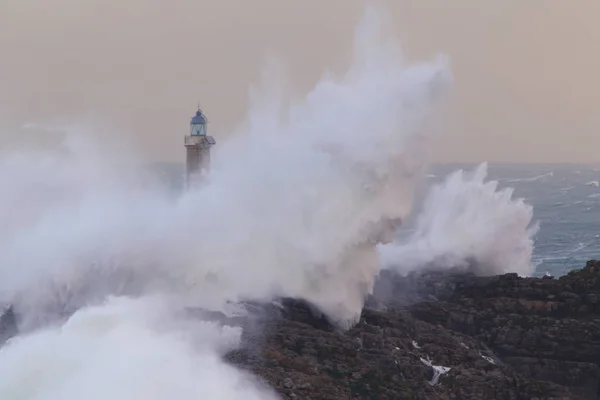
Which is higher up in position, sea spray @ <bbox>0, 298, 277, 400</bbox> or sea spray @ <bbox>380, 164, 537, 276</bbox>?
sea spray @ <bbox>380, 164, 537, 276</bbox>

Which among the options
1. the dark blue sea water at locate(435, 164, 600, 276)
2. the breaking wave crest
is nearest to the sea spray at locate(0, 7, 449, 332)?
the breaking wave crest

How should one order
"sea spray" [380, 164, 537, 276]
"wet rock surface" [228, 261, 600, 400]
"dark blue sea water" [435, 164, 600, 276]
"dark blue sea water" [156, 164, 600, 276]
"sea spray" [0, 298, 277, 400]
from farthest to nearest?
"dark blue sea water" [435, 164, 600, 276] < "dark blue sea water" [156, 164, 600, 276] < "sea spray" [380, 164, 537, 276] < "wet rock surface" [228, 261, 600, 400] < "sea spray" [0, 298, 277, 400]

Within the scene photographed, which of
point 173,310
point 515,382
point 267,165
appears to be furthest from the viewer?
point 267,165

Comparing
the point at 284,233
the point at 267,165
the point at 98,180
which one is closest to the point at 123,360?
the point at 284,233

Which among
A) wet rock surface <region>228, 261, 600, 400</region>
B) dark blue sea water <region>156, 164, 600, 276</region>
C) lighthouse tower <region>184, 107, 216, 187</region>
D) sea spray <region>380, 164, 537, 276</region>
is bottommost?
Result: dark blue sea water <region>156, 164, 600, 276</region>

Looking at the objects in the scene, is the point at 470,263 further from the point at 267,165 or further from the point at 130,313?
the point at 130,313

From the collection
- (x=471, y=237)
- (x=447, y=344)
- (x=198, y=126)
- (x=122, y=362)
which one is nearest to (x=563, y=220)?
(x=471, y=237)

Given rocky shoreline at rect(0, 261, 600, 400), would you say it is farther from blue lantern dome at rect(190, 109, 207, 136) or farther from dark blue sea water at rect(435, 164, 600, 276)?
dark blue sea water at rect(435, 164, 600, 276)

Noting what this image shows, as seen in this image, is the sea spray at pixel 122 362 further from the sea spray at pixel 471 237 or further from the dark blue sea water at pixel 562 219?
the dark blue sea water at pixel 562 219
